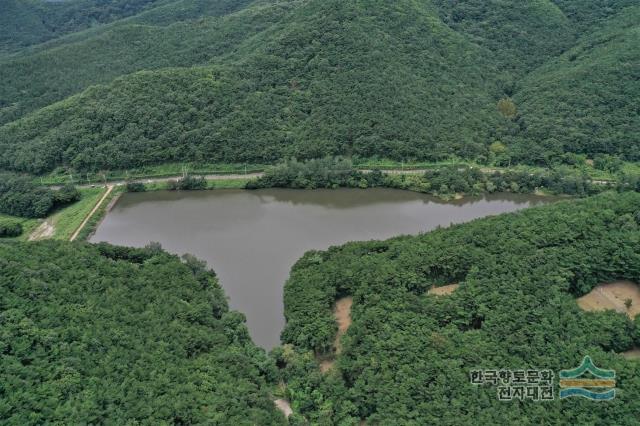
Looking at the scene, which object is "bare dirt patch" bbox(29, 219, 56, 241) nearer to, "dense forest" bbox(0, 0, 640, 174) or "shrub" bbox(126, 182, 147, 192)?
"shrub" bbox(126, 182, 147, 192)

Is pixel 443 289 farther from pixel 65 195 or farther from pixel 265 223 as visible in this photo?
pixel 65 195

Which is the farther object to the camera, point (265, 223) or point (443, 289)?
point (265, 223)

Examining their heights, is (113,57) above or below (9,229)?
above

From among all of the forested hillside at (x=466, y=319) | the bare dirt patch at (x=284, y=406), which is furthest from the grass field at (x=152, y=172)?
the bare dirt patch at (x=284, y=406)

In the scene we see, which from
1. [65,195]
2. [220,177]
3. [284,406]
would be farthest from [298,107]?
[284,406]

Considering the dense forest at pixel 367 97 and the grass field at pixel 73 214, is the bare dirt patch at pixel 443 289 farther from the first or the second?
the grass field at pixel 73 214

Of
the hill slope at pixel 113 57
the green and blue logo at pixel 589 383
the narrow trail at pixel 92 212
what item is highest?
the hill slope at pixel 113 57

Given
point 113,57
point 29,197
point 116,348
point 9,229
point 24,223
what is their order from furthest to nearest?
point 113,57 < point 29,197 < point 24,223 < point 9,229 < point 116,348

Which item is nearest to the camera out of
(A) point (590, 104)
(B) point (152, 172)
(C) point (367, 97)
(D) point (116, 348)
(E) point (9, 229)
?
(D) point (116, 348)
